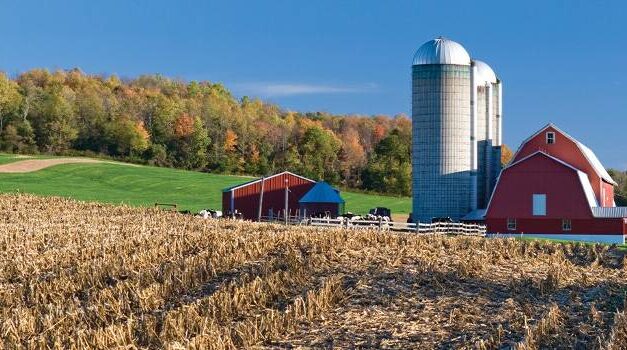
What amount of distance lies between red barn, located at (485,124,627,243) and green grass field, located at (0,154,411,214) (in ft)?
79.0

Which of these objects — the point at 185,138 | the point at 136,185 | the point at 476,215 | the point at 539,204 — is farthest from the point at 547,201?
the point at 185,138

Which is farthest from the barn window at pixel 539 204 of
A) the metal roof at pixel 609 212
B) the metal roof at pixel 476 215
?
the metal roof at pixel 476 215

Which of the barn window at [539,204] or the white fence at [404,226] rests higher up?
A: the barn window at [539,204]

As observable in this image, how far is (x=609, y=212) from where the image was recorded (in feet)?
168

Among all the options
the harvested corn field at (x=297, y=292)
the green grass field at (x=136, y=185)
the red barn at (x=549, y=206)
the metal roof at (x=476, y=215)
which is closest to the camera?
the harvested corn field at (x=297, y=292)

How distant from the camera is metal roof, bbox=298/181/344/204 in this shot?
2245 inches

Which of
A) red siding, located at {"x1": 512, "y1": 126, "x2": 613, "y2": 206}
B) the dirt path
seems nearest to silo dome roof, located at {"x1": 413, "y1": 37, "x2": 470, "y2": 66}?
red siding, located at {"x1": 512, "y1": 126, "x2": 613, "y2": 206}

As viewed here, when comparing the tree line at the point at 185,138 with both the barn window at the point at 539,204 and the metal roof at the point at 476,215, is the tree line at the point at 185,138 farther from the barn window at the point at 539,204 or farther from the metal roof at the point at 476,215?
the barn window at the point at 539,204

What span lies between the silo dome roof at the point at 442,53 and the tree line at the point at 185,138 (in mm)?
43491

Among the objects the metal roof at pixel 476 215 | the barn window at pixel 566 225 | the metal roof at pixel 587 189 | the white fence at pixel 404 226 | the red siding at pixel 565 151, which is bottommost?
the white fence at pixel 404 226

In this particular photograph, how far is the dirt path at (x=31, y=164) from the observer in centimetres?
8562

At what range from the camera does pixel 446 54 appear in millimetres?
55375

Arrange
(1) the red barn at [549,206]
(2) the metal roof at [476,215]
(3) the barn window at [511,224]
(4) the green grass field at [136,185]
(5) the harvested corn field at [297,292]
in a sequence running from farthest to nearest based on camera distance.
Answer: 1. (4) the green grass field at [136,185]
2. (2) the metal roof at [476,215]
3. (3) the barn window at [511,224]
4. (1) the red barn at [549,206]
5. (5) the harvested corn field at [297,292]

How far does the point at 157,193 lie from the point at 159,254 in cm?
5959
